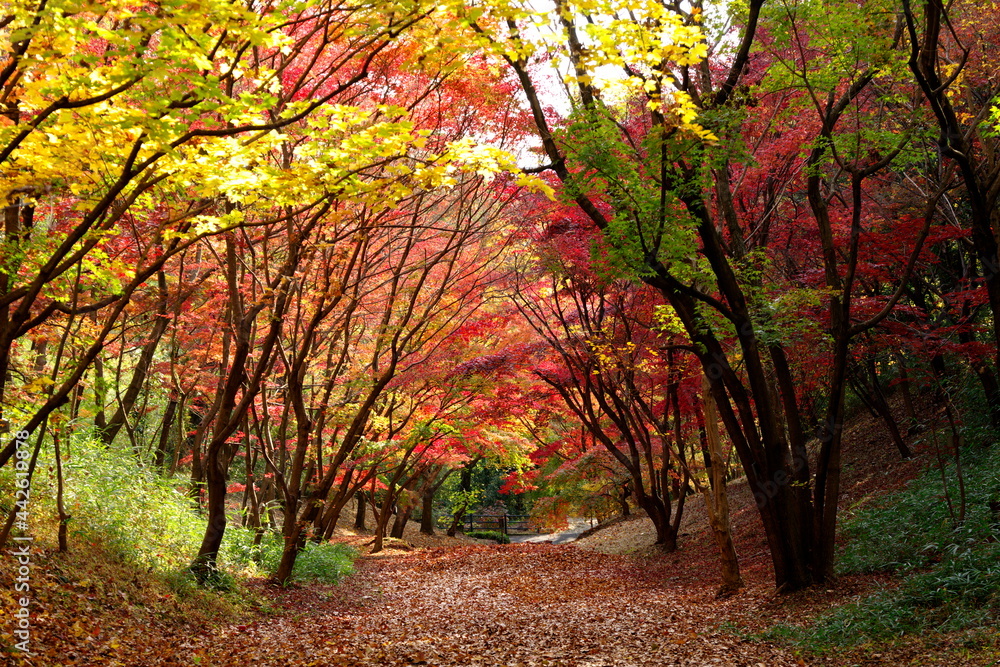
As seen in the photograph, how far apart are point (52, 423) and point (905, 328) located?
391 inches

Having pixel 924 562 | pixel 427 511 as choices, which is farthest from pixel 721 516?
pixel 427 511

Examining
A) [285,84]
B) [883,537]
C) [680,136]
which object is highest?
[285,84]

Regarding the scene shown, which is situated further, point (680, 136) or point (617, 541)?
point (617, 541)

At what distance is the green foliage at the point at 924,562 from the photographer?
19.2 ft

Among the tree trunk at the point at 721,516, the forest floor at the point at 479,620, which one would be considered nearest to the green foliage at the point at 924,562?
the forest floor at the point at 479,620

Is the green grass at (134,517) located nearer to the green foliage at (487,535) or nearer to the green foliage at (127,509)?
the green foliage at (127,509)

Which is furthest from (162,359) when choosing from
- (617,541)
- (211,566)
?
(617,541)

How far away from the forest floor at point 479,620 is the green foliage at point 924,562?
0.97 feet

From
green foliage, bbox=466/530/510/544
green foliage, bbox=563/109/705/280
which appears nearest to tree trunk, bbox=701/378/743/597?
green foliage, bbox=563/109/705/280

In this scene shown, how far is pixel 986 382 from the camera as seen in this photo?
10.6 meters

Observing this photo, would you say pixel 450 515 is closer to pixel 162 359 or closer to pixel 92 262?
pixel 162 359

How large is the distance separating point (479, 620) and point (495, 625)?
493 millimetres

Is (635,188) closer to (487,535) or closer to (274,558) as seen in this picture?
(274,558)

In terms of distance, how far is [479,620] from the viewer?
820 cm
